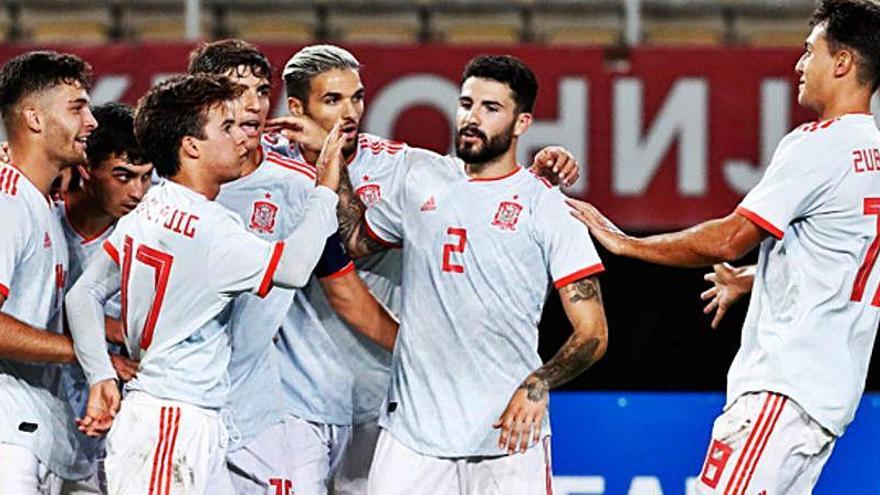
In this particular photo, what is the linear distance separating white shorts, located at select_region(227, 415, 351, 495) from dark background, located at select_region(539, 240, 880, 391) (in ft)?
11.3

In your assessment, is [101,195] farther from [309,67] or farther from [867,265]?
[867,265]

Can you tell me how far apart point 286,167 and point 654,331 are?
389 centimetres

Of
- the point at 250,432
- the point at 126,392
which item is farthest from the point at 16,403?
the point at 250,432

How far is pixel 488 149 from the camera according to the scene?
5.11 metres

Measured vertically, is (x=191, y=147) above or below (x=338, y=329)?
above

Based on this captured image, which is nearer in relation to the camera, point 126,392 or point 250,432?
point 126,392

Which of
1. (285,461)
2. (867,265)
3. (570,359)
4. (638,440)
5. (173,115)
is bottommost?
(638,440)

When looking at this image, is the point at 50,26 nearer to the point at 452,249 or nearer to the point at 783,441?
the point at 452,249

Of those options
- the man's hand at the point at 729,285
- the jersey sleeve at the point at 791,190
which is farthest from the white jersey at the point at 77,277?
the jersey sleeve at the point at 791,190

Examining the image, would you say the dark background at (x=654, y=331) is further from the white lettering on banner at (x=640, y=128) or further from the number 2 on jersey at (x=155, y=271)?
the number 2 on jersey at (x=155, y=271)

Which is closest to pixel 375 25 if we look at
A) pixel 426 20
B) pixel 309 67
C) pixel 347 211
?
pixel 426 20

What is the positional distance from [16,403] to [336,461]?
1171mm

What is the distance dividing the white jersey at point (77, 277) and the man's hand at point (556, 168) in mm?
1470

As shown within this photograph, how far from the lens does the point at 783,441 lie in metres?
4.79
